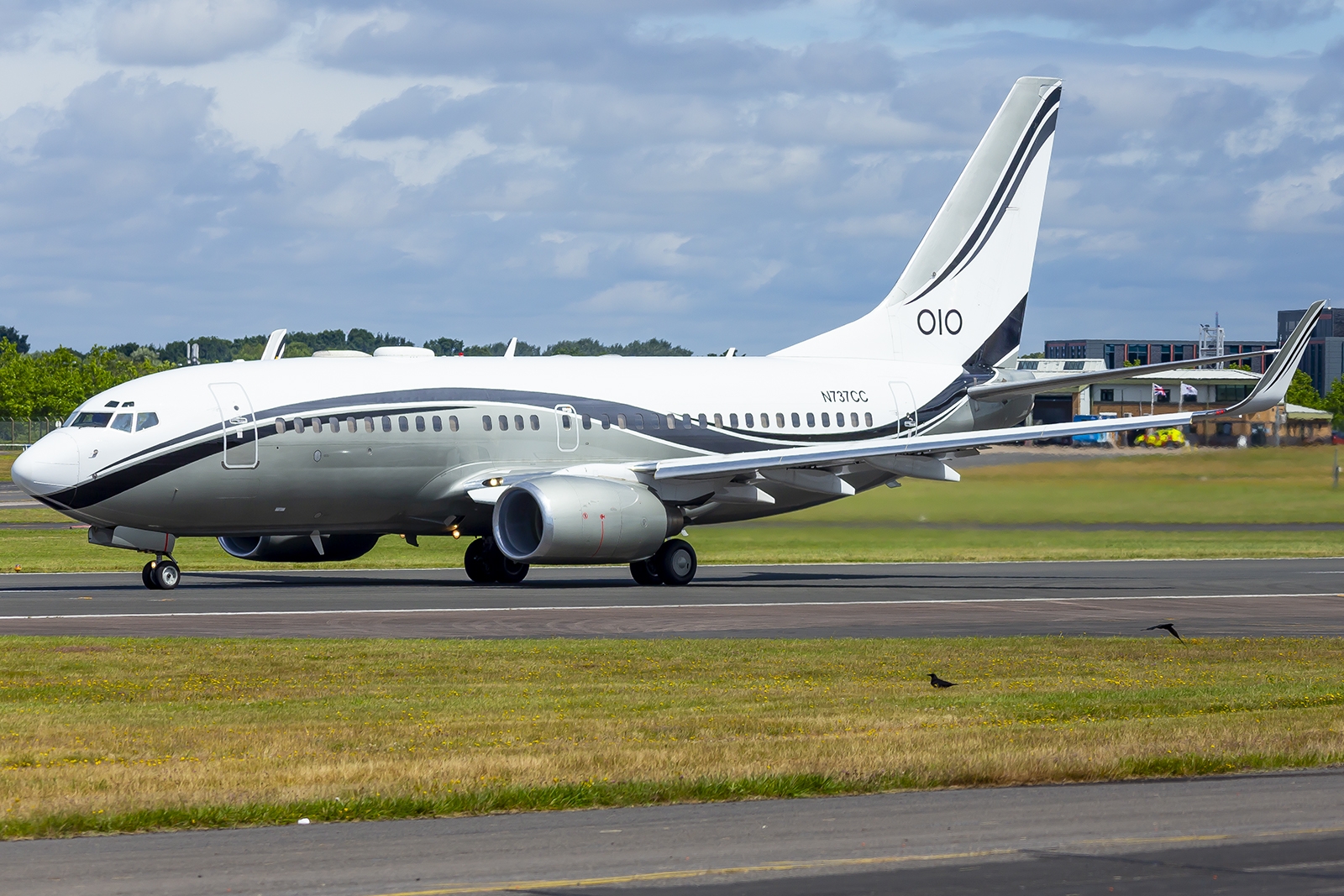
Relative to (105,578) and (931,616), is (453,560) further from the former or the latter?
(931,616)

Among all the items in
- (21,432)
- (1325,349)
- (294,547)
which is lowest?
(294,547)

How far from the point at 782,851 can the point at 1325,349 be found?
164 m

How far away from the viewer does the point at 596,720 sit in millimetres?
17078

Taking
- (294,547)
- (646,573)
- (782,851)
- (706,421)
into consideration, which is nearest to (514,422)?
(646,573)

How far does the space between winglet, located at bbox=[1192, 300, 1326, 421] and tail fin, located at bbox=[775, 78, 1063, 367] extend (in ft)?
32.8

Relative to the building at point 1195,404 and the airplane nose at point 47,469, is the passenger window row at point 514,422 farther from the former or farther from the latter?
the building at point 1195,404

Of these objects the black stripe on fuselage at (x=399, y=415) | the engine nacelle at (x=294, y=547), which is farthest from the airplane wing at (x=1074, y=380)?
the engine nacelle at (x=294, y=547)

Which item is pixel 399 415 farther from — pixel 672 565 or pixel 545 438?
pixel 672 565

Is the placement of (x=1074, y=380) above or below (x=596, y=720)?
above

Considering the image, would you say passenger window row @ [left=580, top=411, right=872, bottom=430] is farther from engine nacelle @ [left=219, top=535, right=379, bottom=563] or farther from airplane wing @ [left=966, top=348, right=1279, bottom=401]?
engine nacelle @ [left=219, top=535, right=379, bottom=563]

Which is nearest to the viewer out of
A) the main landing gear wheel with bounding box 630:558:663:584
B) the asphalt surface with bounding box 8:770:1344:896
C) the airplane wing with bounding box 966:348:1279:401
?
the asphalt surface with bounding box 8:770:1344:896

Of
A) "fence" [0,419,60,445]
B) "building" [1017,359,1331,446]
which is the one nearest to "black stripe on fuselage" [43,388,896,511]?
"building" [1017,359,1331,446]

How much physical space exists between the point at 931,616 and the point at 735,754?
47.9ft

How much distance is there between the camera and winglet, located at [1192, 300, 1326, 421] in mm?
32872
